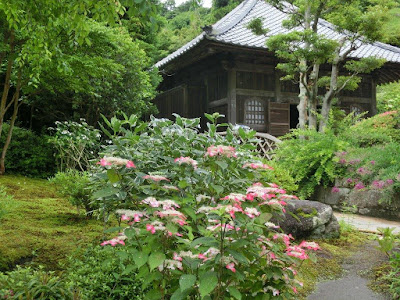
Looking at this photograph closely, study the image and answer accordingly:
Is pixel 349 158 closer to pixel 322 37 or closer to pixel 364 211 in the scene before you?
pixel 364 211

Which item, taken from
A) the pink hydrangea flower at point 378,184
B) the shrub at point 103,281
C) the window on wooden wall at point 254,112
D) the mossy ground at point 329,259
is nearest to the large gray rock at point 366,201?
the pink hydrangea flower at point 378,184

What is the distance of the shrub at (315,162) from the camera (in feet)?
25.3

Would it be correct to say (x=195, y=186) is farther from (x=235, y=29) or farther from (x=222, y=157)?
(x=235, y=29)

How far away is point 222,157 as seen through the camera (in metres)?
2.30

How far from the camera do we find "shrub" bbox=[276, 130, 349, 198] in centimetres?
771

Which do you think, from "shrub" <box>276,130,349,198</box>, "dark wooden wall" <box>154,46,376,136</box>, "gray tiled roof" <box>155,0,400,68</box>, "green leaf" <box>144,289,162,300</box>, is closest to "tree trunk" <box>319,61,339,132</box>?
"gray tiled roof" <box>155,0,400,68</box>

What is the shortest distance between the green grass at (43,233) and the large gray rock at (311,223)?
2076 millimetres

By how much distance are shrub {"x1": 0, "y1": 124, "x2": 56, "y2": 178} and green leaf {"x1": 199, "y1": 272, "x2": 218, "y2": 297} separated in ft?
25.5

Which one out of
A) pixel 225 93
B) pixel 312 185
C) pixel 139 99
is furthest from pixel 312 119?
pixel 139 99

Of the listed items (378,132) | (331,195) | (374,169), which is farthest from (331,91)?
(374,169)

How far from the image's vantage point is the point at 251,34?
12.3 m

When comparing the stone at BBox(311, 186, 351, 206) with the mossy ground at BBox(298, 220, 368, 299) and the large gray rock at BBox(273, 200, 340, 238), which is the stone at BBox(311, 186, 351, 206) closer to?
the mossy ground at BBox(298, 220, 368, 299)

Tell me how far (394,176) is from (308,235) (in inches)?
109

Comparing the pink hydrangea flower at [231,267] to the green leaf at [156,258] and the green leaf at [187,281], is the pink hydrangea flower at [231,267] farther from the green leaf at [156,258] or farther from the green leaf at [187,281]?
the green leaf at [156,258]
